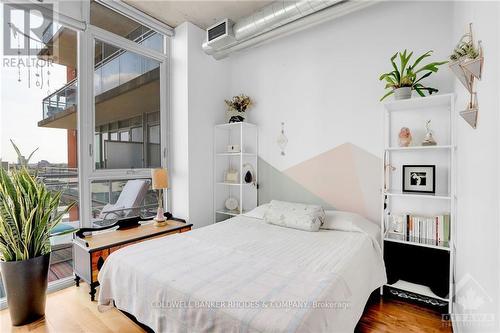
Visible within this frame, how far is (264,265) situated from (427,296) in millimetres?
1535

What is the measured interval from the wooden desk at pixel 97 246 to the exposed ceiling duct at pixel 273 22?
2258mm

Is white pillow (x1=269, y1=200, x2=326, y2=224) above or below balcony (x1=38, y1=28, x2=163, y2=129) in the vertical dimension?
below

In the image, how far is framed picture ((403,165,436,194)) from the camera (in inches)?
87.4

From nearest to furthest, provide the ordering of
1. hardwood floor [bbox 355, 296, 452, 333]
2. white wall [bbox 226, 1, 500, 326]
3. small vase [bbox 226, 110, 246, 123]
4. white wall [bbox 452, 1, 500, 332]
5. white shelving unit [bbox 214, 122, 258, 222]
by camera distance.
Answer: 1. white wall [bbox 452, 1, 500, 332]
2. white wall [bbox 226, 1, 500, 326]
3. hardwood floor [bbox 355, 296, 452, 333]
4. small vase [bbox 226, 110, 246, 123]
5. white shelving unit [bbox 214, 122, 258, 222]

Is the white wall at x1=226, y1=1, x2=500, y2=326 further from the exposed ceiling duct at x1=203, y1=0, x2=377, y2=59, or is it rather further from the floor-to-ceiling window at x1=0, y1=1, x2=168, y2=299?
the floor-to-ceiling window at x1=0, y1=1, x2=168, y2=299

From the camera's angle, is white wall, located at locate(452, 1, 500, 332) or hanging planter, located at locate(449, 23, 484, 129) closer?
white wall, located at locate(452, 1, 500, 332)

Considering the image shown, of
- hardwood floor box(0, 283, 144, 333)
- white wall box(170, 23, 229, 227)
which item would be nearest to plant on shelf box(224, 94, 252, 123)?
white wall box(170, 23, 229, 227)

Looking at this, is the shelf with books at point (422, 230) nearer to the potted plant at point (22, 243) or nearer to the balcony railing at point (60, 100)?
the potted plant at point (22, 243)

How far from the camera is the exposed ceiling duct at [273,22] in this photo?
2287 millimetres

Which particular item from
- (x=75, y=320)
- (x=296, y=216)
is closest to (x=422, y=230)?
(x=296, y=216)

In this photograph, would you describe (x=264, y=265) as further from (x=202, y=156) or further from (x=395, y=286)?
(x=202, y=156)

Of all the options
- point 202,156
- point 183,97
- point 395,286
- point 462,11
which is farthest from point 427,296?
point 183,97

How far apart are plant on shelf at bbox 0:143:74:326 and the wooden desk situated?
0.30 metres

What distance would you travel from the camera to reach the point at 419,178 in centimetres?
228
